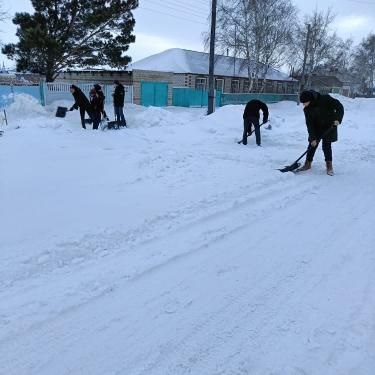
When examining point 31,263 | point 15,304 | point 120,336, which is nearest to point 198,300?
point 120,336

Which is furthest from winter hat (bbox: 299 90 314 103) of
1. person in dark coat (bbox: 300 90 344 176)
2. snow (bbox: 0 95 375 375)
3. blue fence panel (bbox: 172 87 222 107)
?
blue fence panel (bbox: 172 87 222 107)

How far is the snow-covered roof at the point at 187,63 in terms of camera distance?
1259 inches

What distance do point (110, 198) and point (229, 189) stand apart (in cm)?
168

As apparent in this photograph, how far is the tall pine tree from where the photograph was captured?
64.7ft

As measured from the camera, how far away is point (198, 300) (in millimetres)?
2891

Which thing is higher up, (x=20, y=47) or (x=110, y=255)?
(x=20, y=47)

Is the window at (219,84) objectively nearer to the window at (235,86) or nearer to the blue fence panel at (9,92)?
the window at (235,86)

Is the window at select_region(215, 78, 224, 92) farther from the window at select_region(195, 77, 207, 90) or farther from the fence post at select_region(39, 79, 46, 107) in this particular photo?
the fence post at select_region(39, 79, 46, 107)

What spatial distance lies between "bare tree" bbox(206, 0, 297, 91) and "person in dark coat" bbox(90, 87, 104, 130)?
71.9 feet

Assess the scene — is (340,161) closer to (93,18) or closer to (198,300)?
(198,300)

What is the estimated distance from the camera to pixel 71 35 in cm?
2119

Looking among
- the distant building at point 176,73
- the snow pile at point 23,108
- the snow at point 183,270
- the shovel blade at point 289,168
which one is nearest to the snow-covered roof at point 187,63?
the distant building at point 176,73

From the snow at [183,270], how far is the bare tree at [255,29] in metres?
25.8

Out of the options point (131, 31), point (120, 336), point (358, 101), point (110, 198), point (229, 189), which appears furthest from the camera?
point (358, 101)
